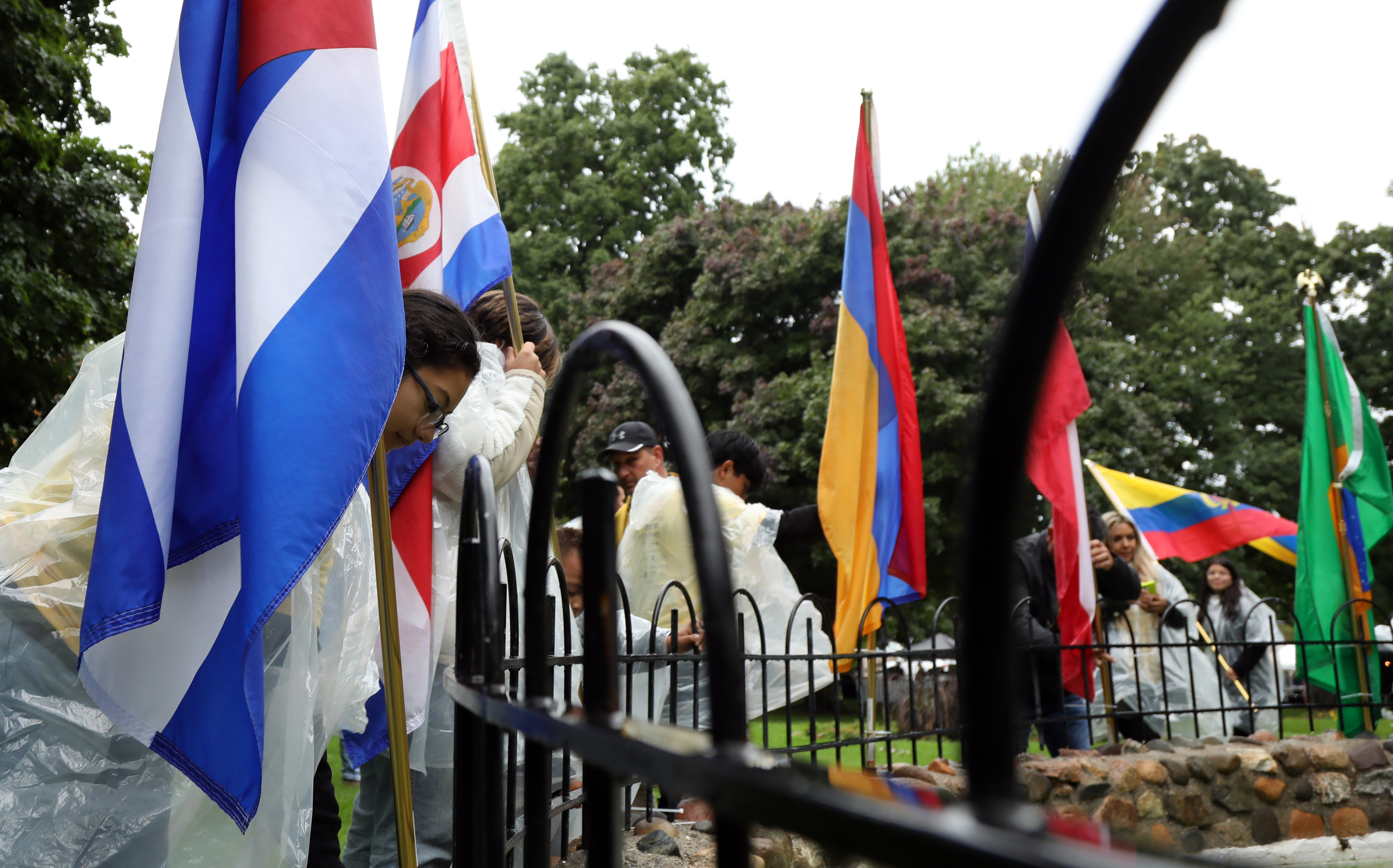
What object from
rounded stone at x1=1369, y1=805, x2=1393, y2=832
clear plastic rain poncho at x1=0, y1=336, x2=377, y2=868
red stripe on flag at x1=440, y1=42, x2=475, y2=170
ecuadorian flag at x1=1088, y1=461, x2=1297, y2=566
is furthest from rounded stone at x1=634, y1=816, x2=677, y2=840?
ecuadorian flag at x1=1088, y1=461, x2=1297, y2=566

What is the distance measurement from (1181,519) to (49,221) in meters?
9.44

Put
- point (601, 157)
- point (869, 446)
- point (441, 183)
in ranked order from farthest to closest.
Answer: point (601, 157), point (869, 446), point (441, 183)

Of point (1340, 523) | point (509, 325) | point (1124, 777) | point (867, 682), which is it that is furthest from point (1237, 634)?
point (509, 325)

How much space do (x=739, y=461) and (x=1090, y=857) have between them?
4.20 meters

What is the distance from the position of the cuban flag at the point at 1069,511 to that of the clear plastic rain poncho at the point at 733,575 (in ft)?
4.13

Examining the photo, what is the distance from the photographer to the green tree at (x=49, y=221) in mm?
7680

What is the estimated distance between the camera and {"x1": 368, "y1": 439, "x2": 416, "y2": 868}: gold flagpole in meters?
1.89

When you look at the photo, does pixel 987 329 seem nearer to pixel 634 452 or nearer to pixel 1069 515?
pixel 1069 515

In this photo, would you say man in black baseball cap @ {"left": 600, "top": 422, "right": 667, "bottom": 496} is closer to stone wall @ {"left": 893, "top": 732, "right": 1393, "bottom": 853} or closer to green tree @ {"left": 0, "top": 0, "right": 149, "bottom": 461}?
stone wall @ {"left": 893, "top": 732, "right": 1393, "bottom": 853}

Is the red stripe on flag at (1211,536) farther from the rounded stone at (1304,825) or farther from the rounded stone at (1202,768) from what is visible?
the rounded stone at (1202,768)

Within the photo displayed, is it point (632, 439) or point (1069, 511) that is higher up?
point (632, 439)

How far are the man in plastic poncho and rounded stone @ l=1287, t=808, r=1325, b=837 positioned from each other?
86.9 inches

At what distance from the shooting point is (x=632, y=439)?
4363mm

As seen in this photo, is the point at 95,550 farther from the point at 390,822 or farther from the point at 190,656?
the point at 390,822
